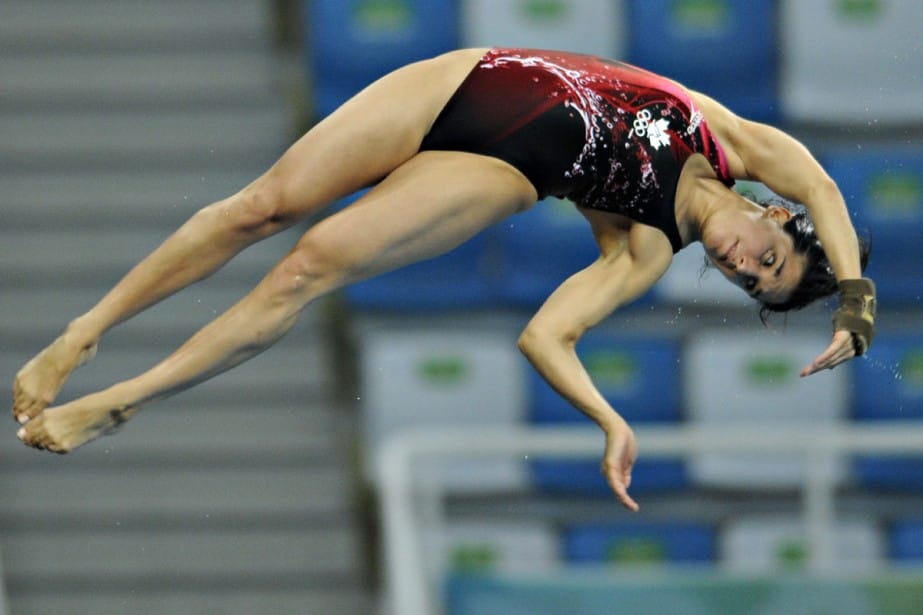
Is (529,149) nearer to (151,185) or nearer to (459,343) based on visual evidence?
(459,343)

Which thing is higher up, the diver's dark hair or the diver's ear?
the diver's ear

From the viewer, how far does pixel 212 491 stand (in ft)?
15.3

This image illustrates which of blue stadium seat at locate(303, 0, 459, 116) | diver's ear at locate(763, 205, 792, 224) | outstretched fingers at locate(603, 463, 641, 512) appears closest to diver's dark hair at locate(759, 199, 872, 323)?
diver's ear at locate(763, 205, 792, 224)

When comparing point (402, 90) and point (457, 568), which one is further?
point (457, 568)

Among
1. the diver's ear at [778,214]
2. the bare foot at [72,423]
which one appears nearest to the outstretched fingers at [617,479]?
the diver's ear at [778,214]

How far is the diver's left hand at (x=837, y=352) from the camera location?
2840 millimetres

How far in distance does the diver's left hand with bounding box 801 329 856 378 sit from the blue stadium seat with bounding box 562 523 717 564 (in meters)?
1.78

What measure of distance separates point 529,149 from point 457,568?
1.55 m

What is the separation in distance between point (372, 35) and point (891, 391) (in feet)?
5.17

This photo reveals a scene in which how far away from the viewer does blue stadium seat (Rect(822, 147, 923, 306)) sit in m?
4.43

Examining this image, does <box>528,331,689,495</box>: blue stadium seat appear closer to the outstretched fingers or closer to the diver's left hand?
the outstretched fingers

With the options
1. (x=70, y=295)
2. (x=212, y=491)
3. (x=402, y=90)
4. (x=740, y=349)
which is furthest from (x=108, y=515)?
(x=402, y=90)

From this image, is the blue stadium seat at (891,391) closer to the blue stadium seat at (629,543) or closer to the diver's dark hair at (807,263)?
the blue stadium seat at (629,543)

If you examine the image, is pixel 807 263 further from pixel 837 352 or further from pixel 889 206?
pixel 889 206
